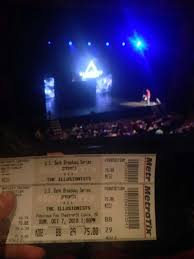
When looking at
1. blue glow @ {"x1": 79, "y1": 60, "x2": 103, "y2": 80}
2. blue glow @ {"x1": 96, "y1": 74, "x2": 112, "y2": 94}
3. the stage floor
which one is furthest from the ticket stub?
blue glow @ {"x1": 96, "y1": 74, "x2": 112, "y2": 94}

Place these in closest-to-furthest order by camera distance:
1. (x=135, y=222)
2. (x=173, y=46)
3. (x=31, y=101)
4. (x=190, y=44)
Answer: (x=135, y=222)
(x=31, y=101)
(x=190, y=44)
(x=173, y=46)

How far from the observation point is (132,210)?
70 centimetres

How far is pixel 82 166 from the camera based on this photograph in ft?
2.35

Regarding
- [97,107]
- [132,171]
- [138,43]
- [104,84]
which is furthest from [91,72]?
[132,171]

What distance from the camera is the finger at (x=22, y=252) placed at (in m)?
0.71

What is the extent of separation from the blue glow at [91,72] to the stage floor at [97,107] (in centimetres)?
45

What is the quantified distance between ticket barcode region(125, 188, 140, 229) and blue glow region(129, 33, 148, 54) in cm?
684

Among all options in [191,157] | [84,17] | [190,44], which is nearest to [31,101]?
[84,17]

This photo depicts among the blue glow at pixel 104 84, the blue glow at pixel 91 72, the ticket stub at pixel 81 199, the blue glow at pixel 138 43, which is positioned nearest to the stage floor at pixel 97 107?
the blue glow at pixel 104 84

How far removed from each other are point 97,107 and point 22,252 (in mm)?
7157

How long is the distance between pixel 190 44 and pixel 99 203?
231 inches

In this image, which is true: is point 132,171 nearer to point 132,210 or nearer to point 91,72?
point 132,210

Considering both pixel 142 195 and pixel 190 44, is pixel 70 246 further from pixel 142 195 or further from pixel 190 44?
pixel 190 44

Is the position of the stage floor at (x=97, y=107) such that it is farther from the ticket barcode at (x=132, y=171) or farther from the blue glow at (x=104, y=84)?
the ticket barcode at (x=132, y=171)
